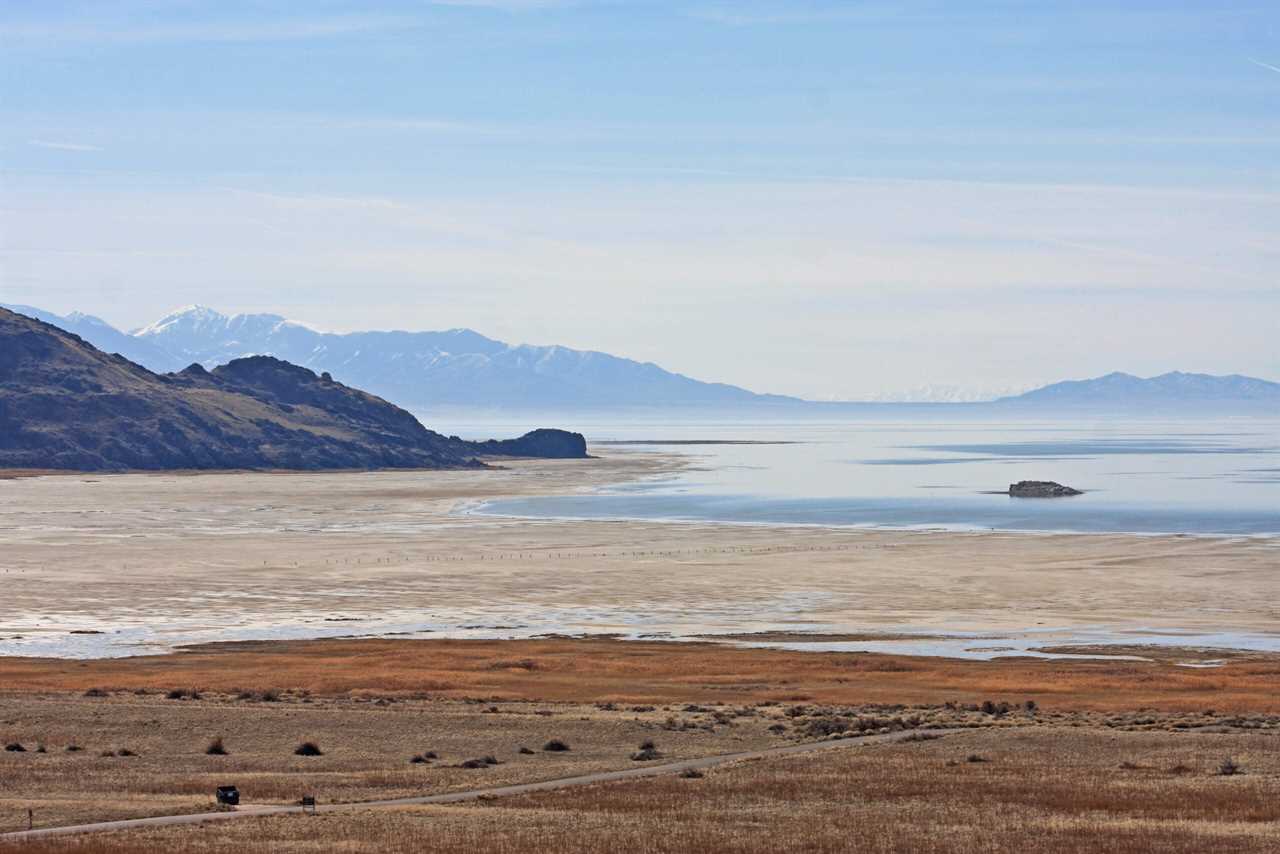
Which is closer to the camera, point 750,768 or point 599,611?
point 750,768

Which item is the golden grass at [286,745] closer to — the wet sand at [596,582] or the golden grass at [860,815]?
the golden grass at [860,815]

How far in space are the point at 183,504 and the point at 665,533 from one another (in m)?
65.0

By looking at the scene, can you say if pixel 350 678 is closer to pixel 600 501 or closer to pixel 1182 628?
pixel 1182 628

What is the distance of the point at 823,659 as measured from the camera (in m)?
64.3

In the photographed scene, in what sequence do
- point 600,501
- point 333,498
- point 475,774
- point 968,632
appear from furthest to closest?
Answer: point 333,498 < point 600,501 < point 968,632 < point 475,774

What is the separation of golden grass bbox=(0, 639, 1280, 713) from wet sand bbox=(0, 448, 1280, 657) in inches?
217

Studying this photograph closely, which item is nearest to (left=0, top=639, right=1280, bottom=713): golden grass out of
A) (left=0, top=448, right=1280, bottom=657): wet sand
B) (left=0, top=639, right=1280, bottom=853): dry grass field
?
(left=0, top=639, right=1280, bottom=853): dry grass field

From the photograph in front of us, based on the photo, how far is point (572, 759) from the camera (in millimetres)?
41062

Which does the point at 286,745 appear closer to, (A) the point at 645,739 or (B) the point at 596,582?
(A) the point at 645,739

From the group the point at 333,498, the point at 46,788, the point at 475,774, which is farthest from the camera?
the point at 333,498

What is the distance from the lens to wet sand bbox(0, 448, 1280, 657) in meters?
75.2

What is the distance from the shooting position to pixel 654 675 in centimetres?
6000

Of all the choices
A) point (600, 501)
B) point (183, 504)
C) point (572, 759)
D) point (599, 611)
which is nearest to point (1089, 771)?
point (572, 759)

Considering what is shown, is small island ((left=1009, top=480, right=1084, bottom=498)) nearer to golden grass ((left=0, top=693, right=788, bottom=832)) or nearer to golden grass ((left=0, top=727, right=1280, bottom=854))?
golden grass ((left=0, top=693, right=788, bottom=832))
